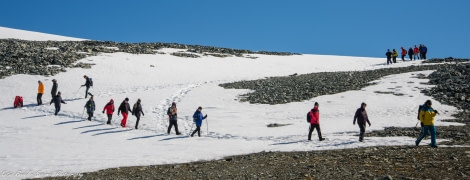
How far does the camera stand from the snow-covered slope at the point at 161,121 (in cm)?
1686

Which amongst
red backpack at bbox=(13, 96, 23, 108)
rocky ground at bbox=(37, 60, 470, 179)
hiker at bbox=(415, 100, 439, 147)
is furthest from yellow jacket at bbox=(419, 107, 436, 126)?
red backpack at bbox=(13, 96, 23, 108)

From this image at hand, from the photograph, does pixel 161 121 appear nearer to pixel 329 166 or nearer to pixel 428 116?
pixel 329 166

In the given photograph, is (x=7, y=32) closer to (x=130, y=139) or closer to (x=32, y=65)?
(x=32, y=65)

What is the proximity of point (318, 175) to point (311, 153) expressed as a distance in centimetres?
456

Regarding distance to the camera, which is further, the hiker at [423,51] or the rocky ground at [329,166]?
the hiker at [423,51]

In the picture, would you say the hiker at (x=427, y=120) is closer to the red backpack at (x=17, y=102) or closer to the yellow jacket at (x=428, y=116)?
the yellow jacket at (x=428, y=116)

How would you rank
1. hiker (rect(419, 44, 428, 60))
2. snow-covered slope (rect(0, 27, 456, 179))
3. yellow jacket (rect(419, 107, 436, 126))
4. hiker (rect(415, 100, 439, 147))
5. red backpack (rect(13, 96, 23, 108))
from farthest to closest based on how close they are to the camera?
hiker (rect(419, 44, 428, 60)) → red backpack (rect(13, 96, 23, 108)) → snow-covered slope (rect(0, 27, 456, 179)) → yellow jacket (rect(419, 107, 436, 126)) → hiker (rect(415, 100, 439, 147))

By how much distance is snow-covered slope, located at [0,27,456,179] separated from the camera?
16.9m

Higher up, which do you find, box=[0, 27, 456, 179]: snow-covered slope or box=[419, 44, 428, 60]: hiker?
box=[419, 44, 428, 60]: hiker

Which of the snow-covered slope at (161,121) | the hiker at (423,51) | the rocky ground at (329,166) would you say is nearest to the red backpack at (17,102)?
the snow-covered slope at (161,121)

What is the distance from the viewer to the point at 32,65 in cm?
4438

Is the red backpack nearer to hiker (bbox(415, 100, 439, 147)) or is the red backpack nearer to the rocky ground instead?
the rocky ground

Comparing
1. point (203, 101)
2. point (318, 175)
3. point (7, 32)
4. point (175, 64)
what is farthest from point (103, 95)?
point (7, 32)

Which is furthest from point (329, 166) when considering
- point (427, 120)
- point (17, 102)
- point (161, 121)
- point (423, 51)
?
point (423, 51)
